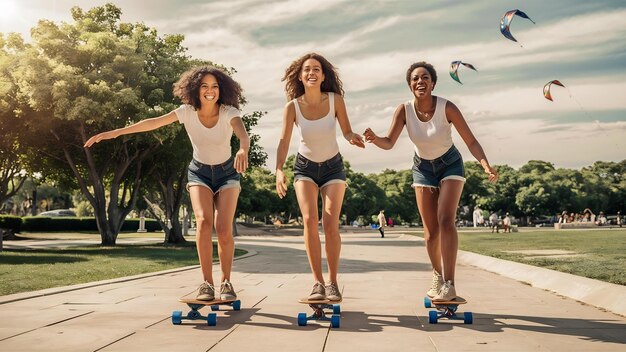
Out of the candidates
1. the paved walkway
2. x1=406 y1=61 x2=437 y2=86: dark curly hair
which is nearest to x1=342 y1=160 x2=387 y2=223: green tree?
the paved walkway

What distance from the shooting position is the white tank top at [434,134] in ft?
19.5

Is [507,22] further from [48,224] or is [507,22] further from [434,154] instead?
[48,224]

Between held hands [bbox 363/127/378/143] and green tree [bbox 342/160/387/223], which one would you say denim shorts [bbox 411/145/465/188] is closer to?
held hands [bbox 363/127/378/143]

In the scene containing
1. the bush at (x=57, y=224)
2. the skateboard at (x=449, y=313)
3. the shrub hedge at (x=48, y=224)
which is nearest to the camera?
the skateboard at (x=449, y=313)

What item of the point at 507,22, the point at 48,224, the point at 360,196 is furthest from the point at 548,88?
the point at 360,196

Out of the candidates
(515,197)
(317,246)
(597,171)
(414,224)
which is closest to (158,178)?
(317,246)

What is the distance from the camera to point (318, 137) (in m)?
5.89

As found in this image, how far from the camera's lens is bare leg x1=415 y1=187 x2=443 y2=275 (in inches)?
240

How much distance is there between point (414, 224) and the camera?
103188 mm

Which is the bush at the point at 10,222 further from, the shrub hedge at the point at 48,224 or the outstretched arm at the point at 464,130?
the outstretched arm at the point at 464,130

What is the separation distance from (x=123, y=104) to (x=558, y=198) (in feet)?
259

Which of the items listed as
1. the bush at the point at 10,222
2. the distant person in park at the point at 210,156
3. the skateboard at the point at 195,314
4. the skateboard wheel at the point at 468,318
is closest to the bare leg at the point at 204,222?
the distant person in park at the point at 210,156

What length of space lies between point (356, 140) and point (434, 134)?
0.75 m

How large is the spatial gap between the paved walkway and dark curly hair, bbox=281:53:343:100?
2.19m
